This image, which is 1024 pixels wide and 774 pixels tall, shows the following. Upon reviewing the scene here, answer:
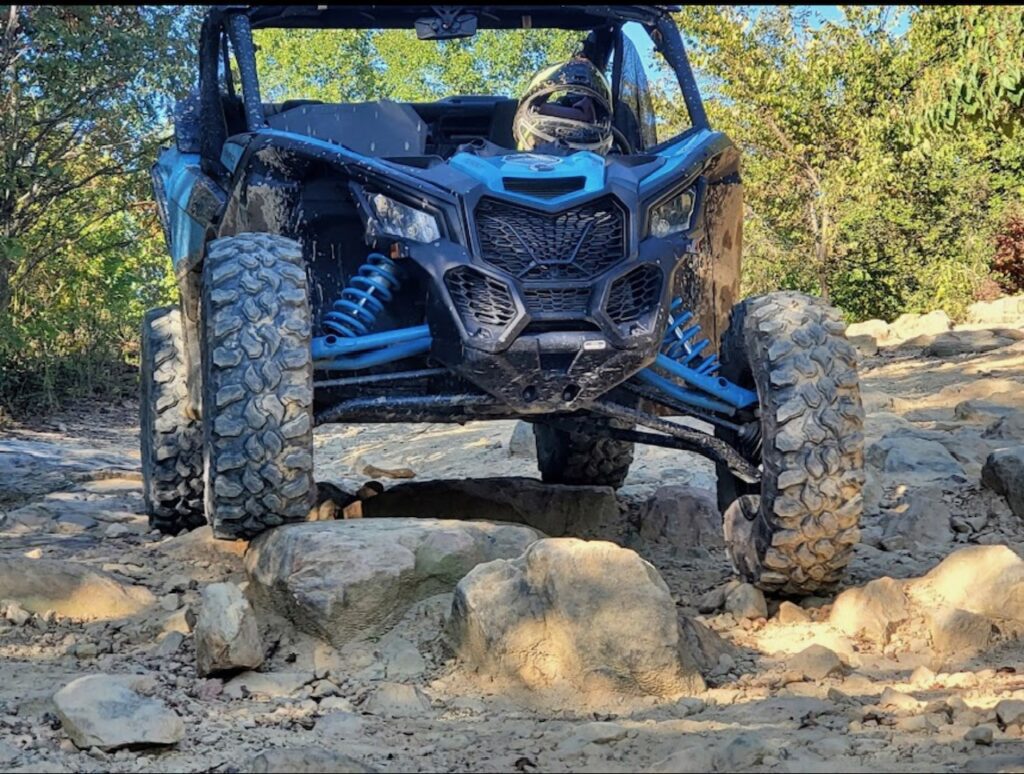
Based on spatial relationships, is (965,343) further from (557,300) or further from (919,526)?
(557,300)

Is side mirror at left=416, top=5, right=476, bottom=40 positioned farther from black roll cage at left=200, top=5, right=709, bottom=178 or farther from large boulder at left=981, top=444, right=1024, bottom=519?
large boulder at left=981, top=444, right=1024, bottom=519

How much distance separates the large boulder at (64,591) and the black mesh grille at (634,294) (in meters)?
1.86

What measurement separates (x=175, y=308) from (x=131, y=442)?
507cm

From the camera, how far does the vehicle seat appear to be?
212 inches

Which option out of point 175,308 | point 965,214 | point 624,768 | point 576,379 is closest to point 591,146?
point 576,379

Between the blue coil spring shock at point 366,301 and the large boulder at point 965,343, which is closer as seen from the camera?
the blue coil spring shock at point 366,301

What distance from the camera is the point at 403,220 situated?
4.61 metres

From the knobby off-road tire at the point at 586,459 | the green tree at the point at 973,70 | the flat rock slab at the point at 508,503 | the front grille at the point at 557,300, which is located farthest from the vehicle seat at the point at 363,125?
the green tree at the point at 973,70

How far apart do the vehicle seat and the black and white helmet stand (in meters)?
0.42

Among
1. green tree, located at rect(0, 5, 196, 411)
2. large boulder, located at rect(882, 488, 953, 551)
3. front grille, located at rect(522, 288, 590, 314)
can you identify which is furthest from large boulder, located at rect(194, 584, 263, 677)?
green tree, located at rect(0, 5, 196, 411)

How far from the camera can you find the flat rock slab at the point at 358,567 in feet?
13.6

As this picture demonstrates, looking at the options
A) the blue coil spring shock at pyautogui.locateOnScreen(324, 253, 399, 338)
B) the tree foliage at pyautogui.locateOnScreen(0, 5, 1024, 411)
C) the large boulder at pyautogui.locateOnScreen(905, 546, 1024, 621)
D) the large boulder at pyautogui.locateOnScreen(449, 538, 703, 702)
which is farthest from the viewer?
Answer: the tree foliage at pyautogui.locateOnScreen(0, 5, 1024, 411)

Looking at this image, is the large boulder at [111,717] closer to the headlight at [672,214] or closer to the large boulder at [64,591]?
the large boulder at [64,591]

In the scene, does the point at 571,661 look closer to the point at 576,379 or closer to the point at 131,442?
the point at 576,379
